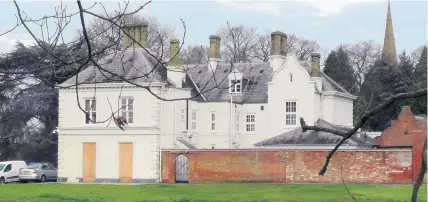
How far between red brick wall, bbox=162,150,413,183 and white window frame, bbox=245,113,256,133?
9.07m

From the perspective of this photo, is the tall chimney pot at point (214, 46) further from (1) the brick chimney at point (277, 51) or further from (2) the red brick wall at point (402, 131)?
(2) the red brick wall at point (402, 131)

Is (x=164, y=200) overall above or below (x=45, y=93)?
below

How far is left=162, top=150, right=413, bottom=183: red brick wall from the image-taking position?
131 ft

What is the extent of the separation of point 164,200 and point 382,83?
36.8m

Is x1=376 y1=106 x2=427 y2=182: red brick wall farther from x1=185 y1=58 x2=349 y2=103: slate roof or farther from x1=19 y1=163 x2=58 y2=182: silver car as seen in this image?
x1=19 y1=163 x2=58 y2=182: silver car

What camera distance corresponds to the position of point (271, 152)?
136 feet

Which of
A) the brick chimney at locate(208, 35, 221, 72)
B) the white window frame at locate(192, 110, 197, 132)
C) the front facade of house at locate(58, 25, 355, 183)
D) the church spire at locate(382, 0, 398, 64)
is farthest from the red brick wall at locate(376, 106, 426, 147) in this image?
the church spire at locate(382, 0, 398, 64)

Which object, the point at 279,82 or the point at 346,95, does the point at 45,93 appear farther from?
the point at 346,95

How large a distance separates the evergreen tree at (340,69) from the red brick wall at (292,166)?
87.1 ft

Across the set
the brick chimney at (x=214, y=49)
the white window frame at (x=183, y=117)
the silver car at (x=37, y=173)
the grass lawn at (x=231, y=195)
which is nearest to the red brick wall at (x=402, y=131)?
the grass lawn at (x=231, y=195)

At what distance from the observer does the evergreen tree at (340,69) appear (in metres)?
67.4

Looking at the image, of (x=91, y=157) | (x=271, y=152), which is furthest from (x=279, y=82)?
(x=91, y=157)

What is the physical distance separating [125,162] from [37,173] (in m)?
7.63

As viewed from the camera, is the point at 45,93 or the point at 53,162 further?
the point at 53,162
